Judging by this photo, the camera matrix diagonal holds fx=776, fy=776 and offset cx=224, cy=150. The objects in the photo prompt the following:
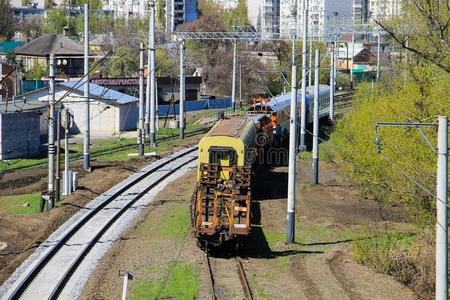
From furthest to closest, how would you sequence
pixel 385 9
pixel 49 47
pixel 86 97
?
pixel 49 47 < pixel 86 97 < pixel 385 9

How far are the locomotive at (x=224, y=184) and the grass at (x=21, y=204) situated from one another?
6887mm

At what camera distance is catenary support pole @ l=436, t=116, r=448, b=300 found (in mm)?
12703

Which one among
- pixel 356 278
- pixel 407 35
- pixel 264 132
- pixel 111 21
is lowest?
pixel 356 278

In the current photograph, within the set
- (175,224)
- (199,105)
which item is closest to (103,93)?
(199,105)

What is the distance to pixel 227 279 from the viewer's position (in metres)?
19.0

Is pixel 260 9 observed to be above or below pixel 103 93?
above

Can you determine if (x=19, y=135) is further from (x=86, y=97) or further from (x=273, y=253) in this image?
(x=273, y=253)

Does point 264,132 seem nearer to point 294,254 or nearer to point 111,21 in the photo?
point 294,254

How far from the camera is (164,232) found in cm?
2362

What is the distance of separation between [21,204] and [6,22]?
9366cm

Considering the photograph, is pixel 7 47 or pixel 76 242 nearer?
pixel 76 242

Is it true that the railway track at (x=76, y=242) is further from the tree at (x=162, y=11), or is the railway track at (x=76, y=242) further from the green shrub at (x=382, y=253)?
the tree at (x=162, y=11)

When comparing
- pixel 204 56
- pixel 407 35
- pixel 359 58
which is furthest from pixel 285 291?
pixel 359 58

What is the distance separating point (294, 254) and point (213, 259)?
2.36 meters
